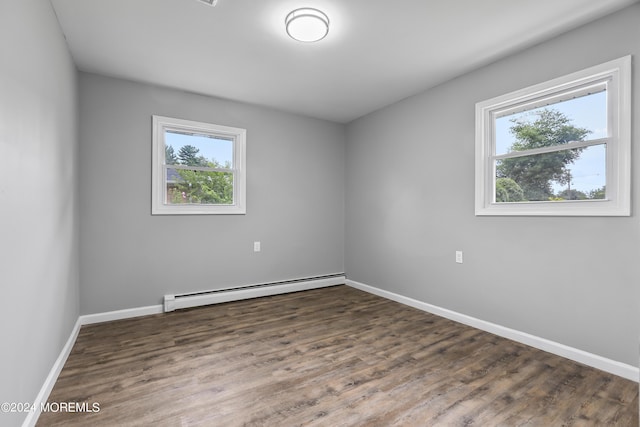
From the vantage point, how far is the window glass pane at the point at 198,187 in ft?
11.7

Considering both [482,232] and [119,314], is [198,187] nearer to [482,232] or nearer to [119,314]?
[119,314]

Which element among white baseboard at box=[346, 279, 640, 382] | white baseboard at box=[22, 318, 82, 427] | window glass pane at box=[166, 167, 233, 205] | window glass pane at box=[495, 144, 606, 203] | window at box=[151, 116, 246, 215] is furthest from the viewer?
window glass pane at box=[166, 167, 233, 205]

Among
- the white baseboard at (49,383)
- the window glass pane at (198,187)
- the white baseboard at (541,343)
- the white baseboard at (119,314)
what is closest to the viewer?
the white baseboard at (49,383)

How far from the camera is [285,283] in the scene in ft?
14.0

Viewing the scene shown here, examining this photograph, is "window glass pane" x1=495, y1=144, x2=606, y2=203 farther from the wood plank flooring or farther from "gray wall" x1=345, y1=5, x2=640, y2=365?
the wood plank flooring

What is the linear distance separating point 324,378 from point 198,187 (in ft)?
8.67

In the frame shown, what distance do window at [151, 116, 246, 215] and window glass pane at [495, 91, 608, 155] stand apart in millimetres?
2927

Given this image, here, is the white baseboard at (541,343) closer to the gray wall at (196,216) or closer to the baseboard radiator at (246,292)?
the baseboard radiator at (246,292)

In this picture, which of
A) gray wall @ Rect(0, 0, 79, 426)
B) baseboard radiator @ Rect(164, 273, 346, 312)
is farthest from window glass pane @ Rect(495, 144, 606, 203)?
gray wall @ Rect(0, 0, 79, 426)

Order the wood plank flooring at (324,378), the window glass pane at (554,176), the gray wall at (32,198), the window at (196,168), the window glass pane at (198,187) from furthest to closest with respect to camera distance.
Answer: the window glass pane at (198,187), the window at (196,168), the window glass pane at (554,176), the wood plank flooring at (324,378), the gray wall at (32,198)

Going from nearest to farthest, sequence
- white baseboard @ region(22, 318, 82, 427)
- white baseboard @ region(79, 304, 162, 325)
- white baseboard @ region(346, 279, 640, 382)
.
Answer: white baseboard @ region(22, 318, 82, 427) < white baseboard @ region(346, 279, 640, 382) < white baseboard @ region(79, 304, 162, 325)

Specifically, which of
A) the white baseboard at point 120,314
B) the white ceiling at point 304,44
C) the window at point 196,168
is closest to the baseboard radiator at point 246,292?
→ the white baseboard at point 120,314

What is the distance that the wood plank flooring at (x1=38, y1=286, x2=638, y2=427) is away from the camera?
1.67 metres

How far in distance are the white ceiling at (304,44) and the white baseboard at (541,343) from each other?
7.89 ft
